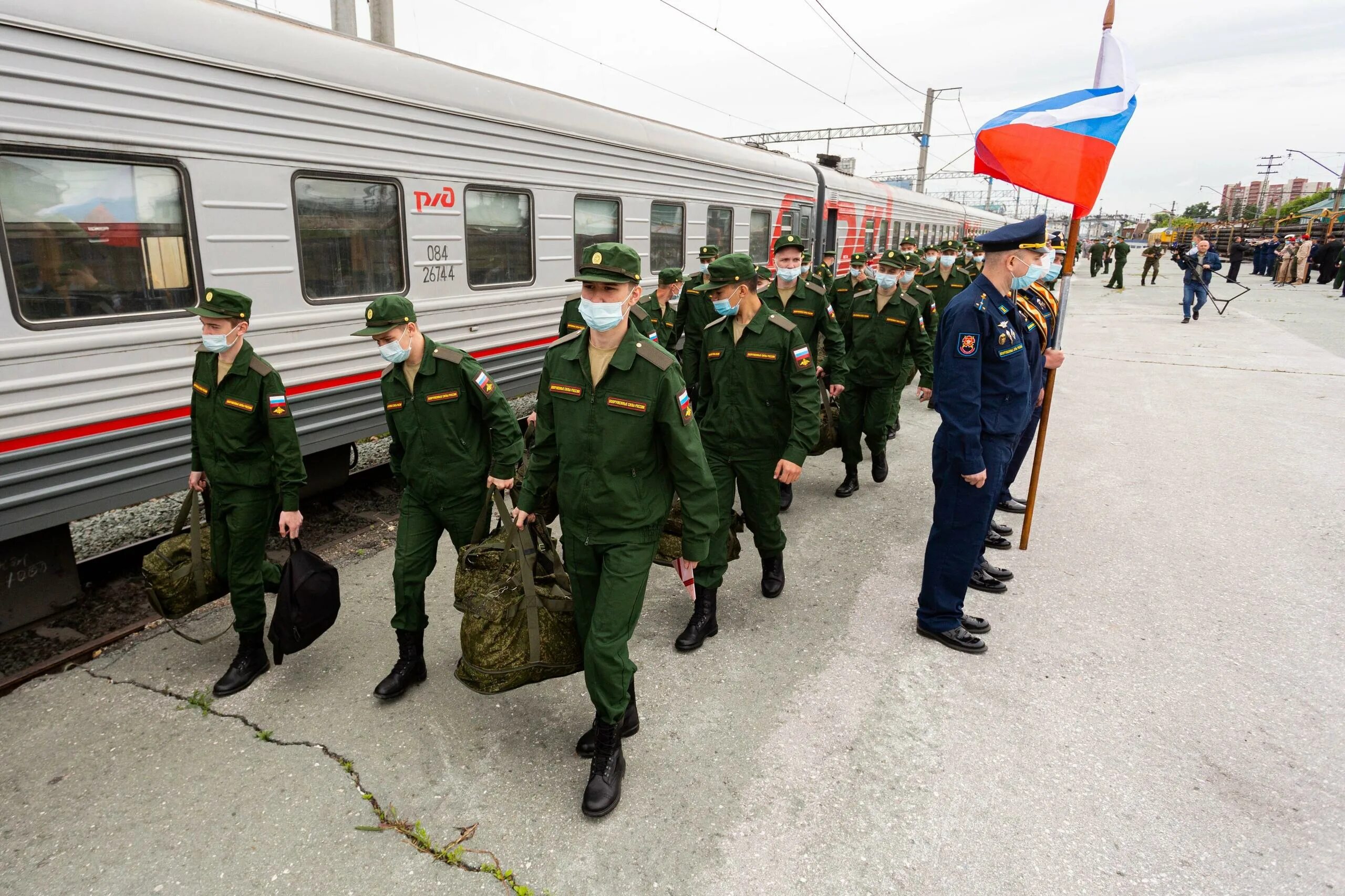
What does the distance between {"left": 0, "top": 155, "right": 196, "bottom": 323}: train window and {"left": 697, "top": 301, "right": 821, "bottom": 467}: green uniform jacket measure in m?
2.91

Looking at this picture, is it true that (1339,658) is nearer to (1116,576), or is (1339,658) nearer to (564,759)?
(1116,576)

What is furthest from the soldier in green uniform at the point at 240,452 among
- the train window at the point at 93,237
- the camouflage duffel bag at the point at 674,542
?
the camouflage duffel bag at the point at 674,542

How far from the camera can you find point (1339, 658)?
3.83 meters

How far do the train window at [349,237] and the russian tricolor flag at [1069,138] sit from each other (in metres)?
3.81

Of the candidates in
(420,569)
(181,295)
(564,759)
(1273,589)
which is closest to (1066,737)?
(564,759)

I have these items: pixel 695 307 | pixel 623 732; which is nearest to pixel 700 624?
pixel 623 732

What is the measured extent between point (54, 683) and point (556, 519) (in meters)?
3.11

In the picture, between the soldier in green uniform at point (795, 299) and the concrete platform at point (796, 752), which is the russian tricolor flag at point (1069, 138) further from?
the concrete platform at point (796, 752)

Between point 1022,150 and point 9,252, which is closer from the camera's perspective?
point 9,252

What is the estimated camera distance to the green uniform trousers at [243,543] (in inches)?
135

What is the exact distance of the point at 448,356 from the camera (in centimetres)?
334

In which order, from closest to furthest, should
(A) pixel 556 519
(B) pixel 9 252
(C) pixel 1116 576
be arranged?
(B) pixel 9 252, (C) pixel 1116 576, (A) pixel 556 519

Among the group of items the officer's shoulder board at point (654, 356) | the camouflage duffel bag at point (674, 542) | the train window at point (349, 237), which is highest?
the train window at point (349, 237)

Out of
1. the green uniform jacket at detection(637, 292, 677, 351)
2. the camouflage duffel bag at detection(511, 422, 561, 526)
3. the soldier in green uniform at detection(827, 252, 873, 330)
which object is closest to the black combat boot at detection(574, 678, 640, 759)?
the camouflage duffel bag at detection(511, 422, 561, 526)
